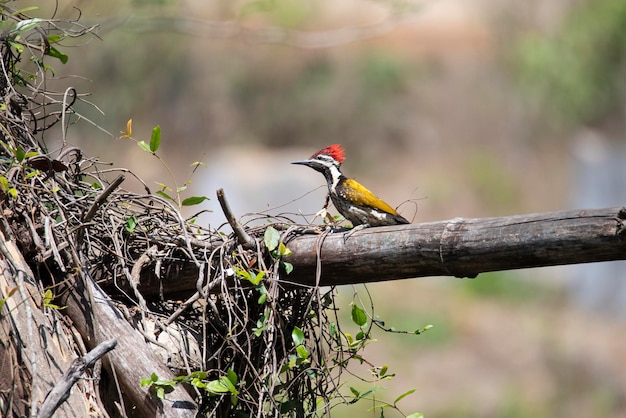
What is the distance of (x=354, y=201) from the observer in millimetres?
4238

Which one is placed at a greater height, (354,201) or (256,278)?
(354,201)

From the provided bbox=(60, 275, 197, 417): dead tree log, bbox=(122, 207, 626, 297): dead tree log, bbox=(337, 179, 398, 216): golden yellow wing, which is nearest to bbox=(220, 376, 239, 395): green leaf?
bbox=(60, 275, 197, 417): dead tree log

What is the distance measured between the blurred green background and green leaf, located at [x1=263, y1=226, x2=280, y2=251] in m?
8.96

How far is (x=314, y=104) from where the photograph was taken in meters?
17.6

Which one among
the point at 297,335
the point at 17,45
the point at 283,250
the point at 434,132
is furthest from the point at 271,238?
the point at 434,132

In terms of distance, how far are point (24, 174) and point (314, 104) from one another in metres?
14.5

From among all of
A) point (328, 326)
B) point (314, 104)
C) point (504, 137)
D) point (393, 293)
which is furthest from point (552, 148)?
point (328, 326)

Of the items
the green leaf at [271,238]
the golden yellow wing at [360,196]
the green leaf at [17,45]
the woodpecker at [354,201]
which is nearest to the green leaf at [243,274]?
the green leaf at [271,238]

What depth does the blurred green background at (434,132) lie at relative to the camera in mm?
13086

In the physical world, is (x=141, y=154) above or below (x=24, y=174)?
above

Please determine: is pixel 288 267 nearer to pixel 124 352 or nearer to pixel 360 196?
pixel 124 352

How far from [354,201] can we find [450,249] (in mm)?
1338

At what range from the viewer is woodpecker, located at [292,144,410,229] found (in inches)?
161

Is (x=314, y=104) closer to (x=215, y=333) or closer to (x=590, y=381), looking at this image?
(x=590, y=381)
